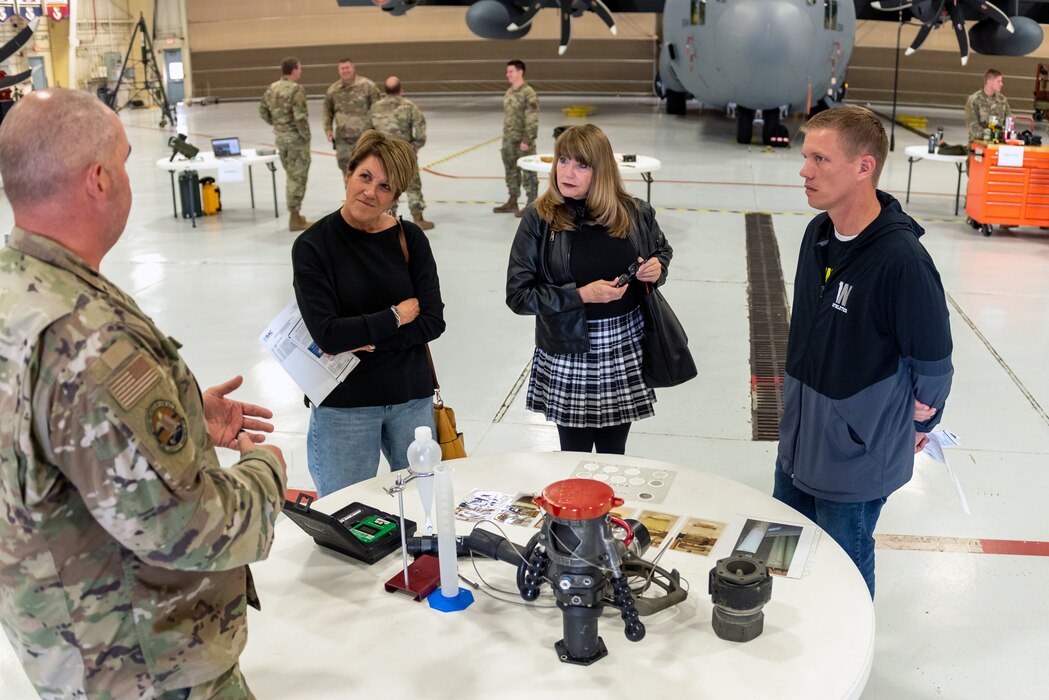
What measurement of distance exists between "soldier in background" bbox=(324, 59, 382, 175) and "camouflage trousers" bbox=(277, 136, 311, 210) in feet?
1.19

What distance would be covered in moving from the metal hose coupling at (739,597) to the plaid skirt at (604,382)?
5.48 feet

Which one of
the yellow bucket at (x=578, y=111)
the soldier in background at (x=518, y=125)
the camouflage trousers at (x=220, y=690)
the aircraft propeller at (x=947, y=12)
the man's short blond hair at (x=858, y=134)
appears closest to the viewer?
the camouflage trousers at (x=220, y=690)

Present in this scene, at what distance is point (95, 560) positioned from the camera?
1.63 m

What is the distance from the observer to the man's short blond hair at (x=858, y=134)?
2.87 m

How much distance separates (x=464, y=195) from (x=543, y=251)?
9310 mm

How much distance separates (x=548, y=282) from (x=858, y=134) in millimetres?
1343

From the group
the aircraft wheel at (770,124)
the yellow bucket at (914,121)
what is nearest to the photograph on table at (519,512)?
the aircraft wheel at (770,124)

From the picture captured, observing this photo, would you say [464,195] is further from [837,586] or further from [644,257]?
[837,586]

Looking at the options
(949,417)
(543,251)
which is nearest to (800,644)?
(543,251)

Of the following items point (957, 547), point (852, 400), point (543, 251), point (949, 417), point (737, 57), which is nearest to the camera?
point (852, 400)

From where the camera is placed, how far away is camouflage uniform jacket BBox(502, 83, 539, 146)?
11.2m

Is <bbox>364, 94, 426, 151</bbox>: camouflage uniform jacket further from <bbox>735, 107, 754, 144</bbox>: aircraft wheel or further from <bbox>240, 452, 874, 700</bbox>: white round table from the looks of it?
<bbox>735, 107, 754, 144</bbox>: aircraft wheel

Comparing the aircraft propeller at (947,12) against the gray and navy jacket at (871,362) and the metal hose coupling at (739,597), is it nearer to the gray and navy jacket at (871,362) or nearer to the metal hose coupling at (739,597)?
the gray and navy jacket at (871,362)

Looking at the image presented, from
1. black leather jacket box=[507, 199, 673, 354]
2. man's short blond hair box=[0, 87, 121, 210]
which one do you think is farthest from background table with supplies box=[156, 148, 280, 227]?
man's short blond hair box=[0, 87, 121, 210]
